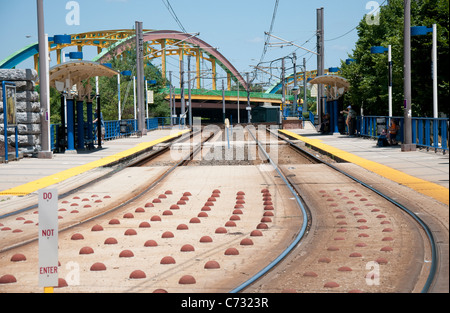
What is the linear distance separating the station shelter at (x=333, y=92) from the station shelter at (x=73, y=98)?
47.8 ft

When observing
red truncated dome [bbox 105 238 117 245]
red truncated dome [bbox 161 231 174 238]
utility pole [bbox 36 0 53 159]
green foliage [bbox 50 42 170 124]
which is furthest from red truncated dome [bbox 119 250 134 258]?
green foliage [bbox 50 42 170 124]

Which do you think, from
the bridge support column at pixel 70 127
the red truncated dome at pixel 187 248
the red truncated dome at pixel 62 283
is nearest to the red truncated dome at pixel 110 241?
the red truncated dome at pixel 187 248

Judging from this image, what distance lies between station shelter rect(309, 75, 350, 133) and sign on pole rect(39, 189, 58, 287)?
114 feet

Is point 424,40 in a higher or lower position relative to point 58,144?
higher

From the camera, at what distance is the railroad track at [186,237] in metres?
6.92

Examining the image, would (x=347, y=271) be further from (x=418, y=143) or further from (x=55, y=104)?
(x=55, y=104)

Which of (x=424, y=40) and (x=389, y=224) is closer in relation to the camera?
(x=389, y=224)

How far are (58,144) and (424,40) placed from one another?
16539 millimetres

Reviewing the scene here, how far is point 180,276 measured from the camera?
23.2 feet

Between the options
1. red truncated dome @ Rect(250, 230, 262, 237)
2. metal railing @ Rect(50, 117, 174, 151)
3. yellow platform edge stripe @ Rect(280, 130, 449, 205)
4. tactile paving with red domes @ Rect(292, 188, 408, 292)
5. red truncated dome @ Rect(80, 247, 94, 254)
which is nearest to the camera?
tactile paving with red domes @ Rect(292, 188, 408, 292)

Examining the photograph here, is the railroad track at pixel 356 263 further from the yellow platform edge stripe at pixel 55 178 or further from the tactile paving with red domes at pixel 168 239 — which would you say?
the yellow platform edge stripe at pixel 55 178

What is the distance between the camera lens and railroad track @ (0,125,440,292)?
22.7 ft

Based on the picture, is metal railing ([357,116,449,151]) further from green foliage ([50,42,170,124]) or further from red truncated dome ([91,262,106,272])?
green foliage ([50,42,170,124])
